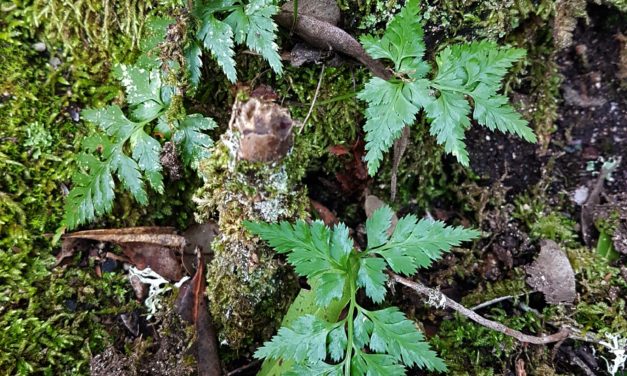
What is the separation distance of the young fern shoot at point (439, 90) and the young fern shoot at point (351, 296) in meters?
0.37

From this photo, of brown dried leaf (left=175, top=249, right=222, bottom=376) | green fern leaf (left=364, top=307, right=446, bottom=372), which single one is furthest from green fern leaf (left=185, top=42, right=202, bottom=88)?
green fern leaf (left=364, top=307, right=446, bottom=372)

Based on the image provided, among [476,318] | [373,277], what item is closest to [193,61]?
[373,277]

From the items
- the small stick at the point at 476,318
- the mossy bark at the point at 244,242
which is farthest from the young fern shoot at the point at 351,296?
the small stick at the point at 476,318

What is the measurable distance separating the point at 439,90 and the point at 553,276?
119 cm

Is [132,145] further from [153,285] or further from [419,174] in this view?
[419,174]

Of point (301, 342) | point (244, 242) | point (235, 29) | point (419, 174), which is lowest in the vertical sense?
point (301, 342)

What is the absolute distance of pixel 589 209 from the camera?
2.94m

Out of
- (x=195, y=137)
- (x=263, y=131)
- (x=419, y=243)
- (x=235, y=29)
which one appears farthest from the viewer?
(x=195, y=137)

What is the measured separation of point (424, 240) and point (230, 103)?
125cm

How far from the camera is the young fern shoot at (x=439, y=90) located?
7.38ft

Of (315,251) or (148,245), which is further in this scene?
(148,245)

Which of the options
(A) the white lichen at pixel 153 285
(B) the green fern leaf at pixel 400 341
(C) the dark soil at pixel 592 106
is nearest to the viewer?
(B) the green fern leaf at pixel 400 341

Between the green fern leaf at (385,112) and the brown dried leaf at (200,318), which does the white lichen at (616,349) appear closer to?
the green fern leaf at (385,112)

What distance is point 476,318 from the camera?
241cm
